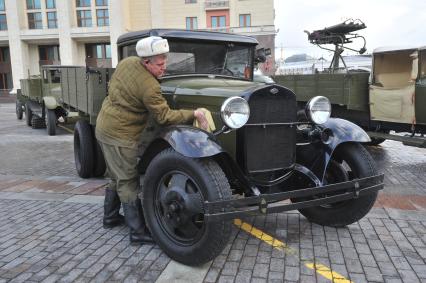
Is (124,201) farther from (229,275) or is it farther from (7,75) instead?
(7,75)

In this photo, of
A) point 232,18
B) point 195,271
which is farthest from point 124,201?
point 232,18

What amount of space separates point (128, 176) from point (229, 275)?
1322 mm

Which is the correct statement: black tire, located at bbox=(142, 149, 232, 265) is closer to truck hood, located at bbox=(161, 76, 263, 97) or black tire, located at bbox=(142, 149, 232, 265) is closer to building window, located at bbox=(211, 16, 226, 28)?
truck hood, located at bbox=(161, 76, 263, 97)

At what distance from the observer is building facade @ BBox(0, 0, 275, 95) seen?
149 feet

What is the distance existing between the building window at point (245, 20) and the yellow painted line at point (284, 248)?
46214 mm

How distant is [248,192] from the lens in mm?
3682

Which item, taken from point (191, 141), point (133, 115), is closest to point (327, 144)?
point (191, 141)

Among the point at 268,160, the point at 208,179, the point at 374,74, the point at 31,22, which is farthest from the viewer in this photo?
the point at 31,22

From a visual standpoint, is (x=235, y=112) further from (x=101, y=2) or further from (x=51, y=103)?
(x=101, y=2)

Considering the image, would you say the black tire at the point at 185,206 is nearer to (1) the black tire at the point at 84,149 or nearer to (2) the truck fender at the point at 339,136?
(2) the truck fender at the point at 339,136

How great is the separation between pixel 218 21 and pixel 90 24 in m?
14.8

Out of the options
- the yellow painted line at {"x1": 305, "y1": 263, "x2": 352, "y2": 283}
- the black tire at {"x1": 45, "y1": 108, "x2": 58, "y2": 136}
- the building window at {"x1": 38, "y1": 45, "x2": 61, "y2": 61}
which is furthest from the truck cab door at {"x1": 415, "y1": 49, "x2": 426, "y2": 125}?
the building window at {"x1": 38, "y1": 45, "x2": 61, "y2": 61}

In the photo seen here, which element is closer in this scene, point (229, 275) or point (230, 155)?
point (229, 275)

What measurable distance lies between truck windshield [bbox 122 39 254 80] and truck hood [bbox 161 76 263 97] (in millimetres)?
184
